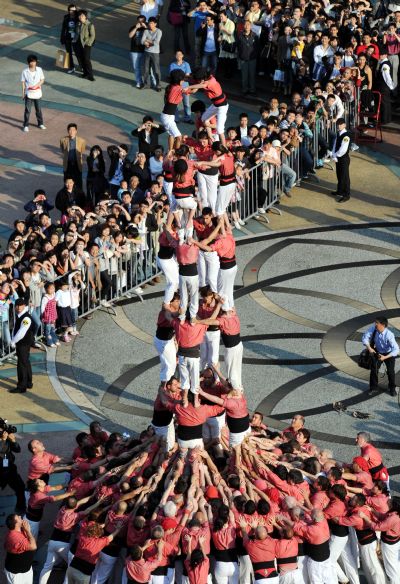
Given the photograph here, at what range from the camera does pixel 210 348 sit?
79.3ft

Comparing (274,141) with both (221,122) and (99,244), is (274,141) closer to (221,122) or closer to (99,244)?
(99,244)

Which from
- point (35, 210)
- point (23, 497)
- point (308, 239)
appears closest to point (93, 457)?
point (23, 497)

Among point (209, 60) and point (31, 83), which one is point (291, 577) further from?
point (209, 60)

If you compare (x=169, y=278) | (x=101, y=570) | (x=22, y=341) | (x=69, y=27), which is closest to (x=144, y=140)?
(x=69, y=27)

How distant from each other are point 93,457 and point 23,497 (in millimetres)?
1620

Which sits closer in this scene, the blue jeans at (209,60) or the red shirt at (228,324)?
the red shirt at (228,324)

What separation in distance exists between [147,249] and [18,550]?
448 inches

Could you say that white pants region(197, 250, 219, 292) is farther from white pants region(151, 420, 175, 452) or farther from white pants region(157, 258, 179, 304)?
white pants region(151, 420, 175, 452)

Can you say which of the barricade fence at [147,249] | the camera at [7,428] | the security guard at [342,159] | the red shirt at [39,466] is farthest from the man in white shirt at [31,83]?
the red shirt at [39,466]

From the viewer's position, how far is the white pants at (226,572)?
2244cm

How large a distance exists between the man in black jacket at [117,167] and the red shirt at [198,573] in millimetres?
14544

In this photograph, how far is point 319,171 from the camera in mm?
38531

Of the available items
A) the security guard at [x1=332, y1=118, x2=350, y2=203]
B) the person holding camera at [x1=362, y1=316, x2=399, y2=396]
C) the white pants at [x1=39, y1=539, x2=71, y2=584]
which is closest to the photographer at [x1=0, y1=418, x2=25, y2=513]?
the white pants at [x1=39, y1=539, x2=71, y2=584]

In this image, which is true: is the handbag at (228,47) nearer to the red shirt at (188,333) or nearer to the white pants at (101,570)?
the red shirt at (188,333)
